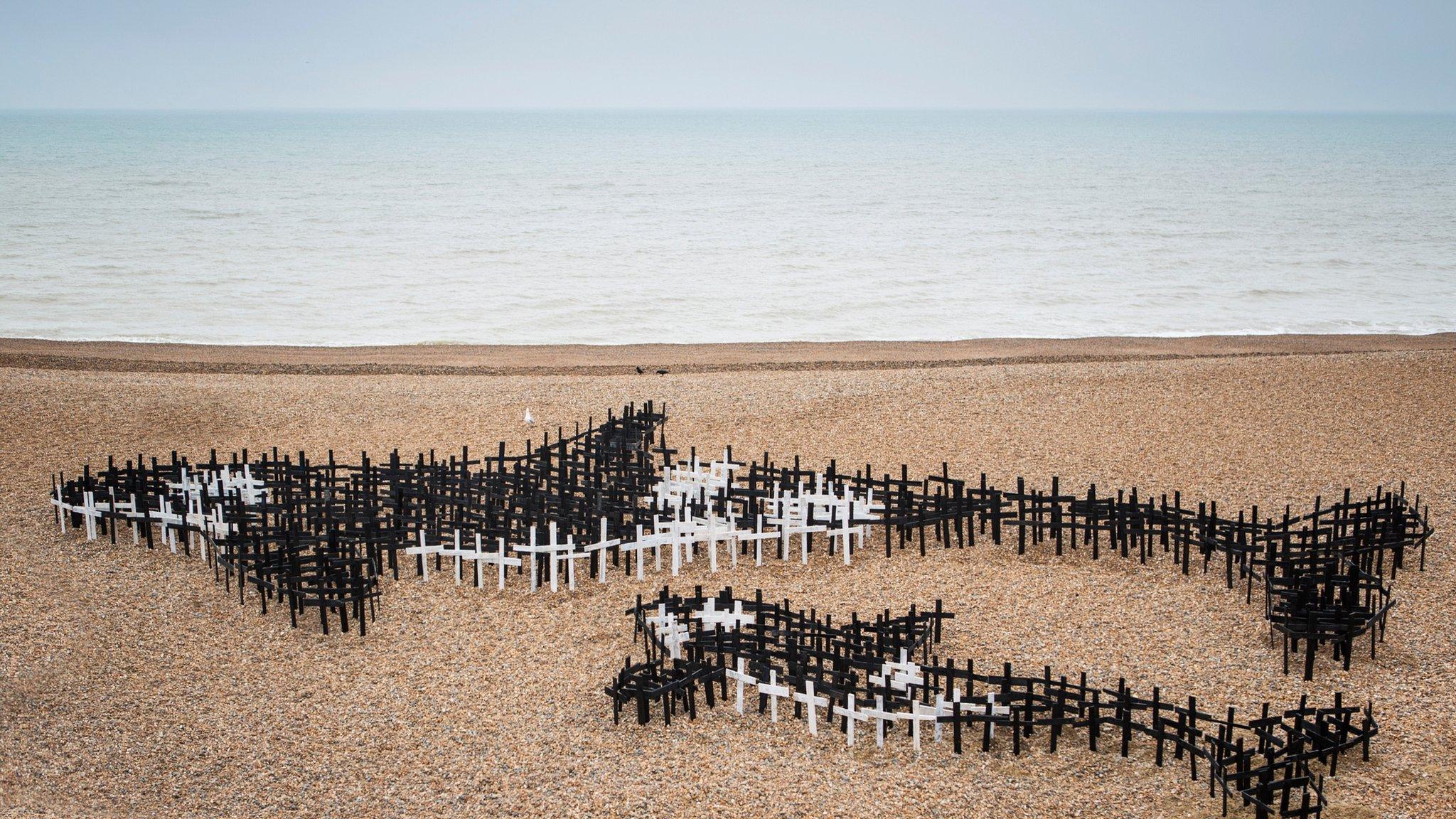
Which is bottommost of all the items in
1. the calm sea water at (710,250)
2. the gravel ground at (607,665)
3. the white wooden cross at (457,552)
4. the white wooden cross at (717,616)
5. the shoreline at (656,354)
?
the gravel ground at (607,665)

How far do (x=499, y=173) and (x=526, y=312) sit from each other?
5534 cm

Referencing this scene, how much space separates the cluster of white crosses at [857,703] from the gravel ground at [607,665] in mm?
148

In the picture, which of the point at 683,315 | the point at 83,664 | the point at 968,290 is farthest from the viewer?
the point at 968,290

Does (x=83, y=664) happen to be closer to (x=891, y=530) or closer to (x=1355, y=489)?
(x=891, y=530)

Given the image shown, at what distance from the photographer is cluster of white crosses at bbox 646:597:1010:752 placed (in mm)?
8266

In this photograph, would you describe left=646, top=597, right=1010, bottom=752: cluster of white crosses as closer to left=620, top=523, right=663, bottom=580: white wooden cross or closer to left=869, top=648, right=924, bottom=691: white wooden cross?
left=869, top=648, right=924, bottom=691: white wooden cross

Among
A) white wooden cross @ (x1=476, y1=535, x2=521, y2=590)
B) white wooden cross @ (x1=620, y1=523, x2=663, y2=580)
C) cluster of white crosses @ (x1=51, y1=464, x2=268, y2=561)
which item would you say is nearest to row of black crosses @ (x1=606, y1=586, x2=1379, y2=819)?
white wooden cross @ (x1=620, y1=523, x2=663, y2=580)

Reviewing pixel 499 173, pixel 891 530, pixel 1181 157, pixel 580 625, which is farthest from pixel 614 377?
pixel 1181 157

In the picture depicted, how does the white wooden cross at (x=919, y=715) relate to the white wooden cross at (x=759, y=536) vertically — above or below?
below

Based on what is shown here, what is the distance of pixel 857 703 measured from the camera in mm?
8414

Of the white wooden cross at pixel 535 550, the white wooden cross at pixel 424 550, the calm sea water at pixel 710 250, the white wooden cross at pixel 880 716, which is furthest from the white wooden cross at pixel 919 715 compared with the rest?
the calm sea water at pixel 710 250

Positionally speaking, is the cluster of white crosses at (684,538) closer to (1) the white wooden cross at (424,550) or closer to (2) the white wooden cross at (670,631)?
(1) the white wooden cross at (424,550)

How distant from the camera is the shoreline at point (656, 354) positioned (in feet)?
75.2

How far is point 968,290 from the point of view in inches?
1332
